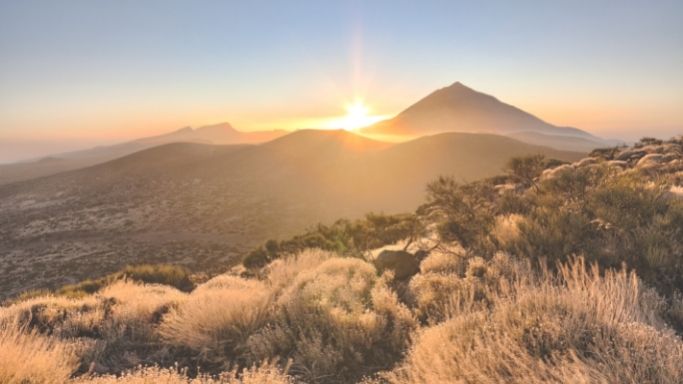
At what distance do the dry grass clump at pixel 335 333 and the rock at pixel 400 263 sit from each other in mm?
1802

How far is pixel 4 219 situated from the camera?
50.1m

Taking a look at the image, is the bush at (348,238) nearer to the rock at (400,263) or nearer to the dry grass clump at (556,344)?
the rock at (400,263)

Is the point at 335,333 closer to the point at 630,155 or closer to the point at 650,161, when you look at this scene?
the point at 650,161

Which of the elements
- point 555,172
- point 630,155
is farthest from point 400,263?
point 630,155

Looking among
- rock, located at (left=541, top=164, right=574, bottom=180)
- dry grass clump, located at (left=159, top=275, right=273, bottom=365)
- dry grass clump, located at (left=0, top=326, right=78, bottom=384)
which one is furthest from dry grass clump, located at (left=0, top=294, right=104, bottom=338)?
rock, located at (left=541, top=164, right=574, bottom=180)

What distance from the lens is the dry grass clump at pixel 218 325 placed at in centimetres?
531

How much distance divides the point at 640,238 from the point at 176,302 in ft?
26.3

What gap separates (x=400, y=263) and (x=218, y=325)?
4202mm

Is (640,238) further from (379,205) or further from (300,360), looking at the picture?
(379,205)

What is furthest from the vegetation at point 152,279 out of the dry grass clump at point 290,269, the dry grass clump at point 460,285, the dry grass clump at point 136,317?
the dry grass clump at point 460,285

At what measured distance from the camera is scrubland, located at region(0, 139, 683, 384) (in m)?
3.23

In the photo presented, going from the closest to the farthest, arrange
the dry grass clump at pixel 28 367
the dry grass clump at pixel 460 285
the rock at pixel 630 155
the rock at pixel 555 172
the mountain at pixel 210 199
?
the dry grass clump at pixel 28 367
the dry grass clump at pixel 460 285
the rock at pixel 555 172
the rock at pixel 630 155
the mountain at pixel 210 199

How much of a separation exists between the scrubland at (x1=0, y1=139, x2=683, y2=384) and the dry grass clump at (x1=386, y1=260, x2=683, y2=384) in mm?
18

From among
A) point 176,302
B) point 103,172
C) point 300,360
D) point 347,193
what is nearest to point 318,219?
point 347,193
